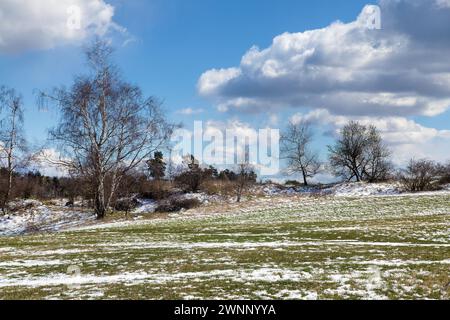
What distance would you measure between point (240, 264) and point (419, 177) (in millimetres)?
44791

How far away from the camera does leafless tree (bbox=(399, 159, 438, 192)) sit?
53688 mm

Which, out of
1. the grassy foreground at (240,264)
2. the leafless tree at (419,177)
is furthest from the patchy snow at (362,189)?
the grassy foreground at (240,264)

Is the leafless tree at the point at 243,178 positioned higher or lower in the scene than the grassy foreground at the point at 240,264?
higher

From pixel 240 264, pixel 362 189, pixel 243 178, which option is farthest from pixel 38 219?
pixel 362 189

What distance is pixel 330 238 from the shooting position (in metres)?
22.5

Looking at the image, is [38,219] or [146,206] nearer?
[38,219]

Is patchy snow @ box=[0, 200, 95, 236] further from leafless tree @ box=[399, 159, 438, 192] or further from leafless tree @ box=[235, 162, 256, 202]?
leafless tree @ box=[399, 159, 438, 192]

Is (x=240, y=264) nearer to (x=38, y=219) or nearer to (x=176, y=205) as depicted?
(x=176, y=205)

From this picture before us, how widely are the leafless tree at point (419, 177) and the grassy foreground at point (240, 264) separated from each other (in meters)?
28.6

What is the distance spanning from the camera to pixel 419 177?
53.9 metres

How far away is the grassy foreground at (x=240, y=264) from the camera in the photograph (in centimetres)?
1111

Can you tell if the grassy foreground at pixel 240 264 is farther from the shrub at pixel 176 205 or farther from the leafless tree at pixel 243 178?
the leafless tree at pixel 243 178
